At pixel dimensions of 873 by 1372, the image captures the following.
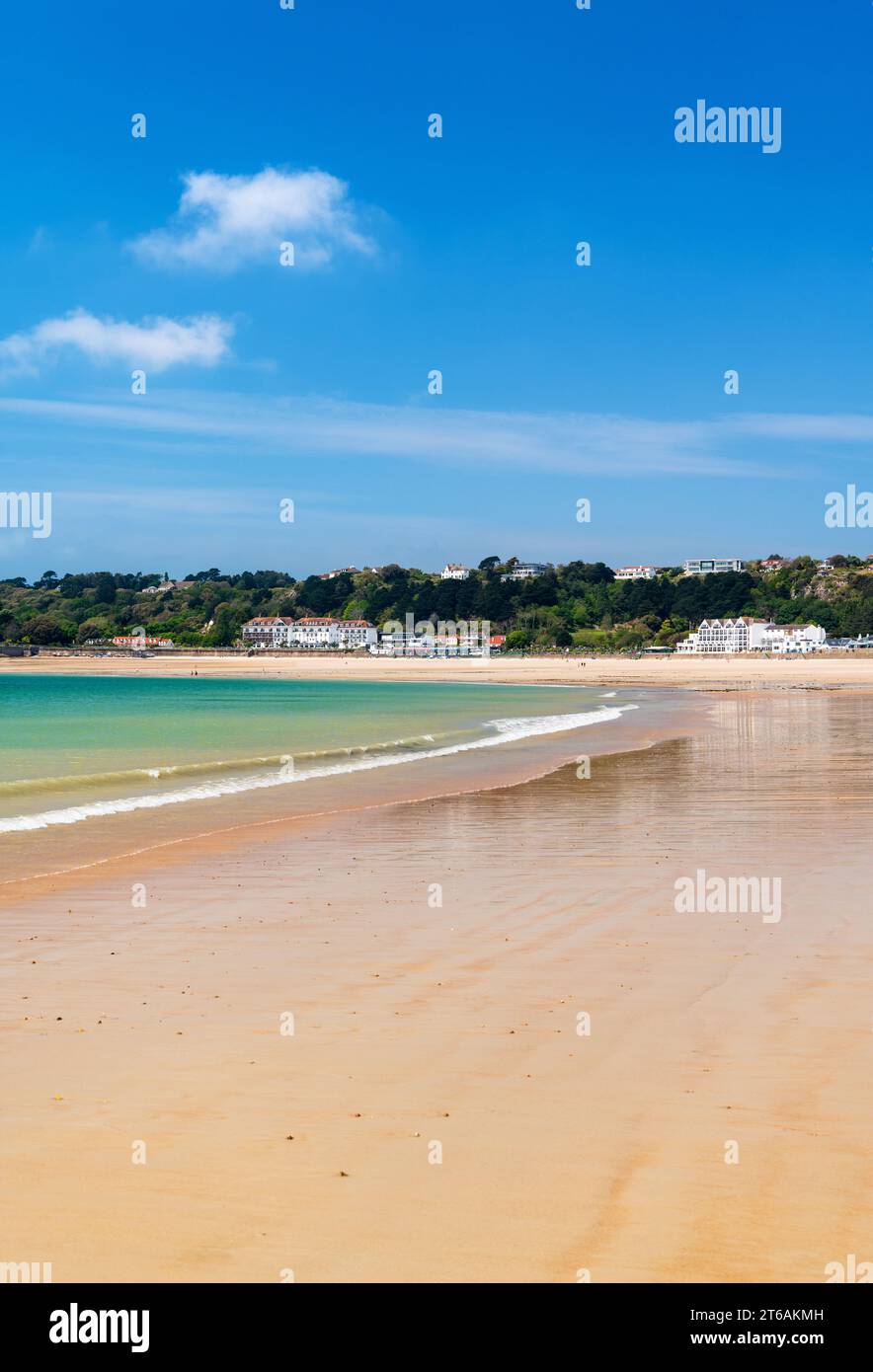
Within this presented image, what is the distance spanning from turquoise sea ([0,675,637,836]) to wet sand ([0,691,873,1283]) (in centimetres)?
→ 779

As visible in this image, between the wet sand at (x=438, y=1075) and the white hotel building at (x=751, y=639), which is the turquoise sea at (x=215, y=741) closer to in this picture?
the wet sand at (x=438, y=1075)

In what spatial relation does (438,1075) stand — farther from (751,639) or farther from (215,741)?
(751,639)

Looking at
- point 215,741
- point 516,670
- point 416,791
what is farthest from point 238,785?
point 516,670

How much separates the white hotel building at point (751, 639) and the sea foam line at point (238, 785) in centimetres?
14276

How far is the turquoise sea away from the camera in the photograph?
20266 mm

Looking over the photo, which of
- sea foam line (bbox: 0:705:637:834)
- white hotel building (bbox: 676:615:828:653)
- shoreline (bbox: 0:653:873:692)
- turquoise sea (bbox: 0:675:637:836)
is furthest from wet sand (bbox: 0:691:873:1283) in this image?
white hotel building (bbox: 676:615:828:653)

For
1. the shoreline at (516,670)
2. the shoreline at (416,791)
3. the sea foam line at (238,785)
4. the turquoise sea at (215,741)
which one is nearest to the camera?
the shoreline at (416,791)

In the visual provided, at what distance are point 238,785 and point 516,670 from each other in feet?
312

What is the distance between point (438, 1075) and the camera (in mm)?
5664

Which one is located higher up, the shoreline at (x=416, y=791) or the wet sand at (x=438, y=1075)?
the wet sand at (x=438, y=1075)

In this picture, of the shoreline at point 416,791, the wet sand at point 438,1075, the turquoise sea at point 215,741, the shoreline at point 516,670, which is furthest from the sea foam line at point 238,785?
the shoreline at point 516,670

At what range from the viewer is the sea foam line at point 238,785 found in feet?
54.9

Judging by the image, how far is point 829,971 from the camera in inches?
297
